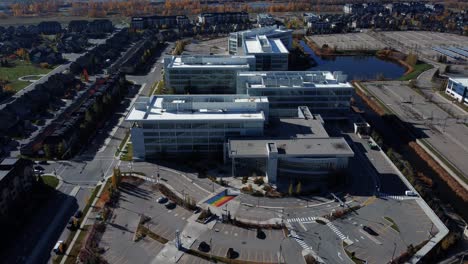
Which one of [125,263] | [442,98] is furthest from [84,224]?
[442,98]

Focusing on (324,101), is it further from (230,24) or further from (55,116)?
(230,24)

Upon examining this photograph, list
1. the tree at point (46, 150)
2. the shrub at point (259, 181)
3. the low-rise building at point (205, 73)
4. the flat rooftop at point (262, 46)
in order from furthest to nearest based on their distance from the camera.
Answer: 1. the flat rooftop at point (262, 46)
2. the low-rise building at point (205, 73)
3. the tree at point (46, 150)
4. the shrub at point (259, 181)

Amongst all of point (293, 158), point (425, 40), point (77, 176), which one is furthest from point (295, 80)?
point (425, 40)

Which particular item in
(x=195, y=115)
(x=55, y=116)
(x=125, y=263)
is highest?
(x=195, y=115)

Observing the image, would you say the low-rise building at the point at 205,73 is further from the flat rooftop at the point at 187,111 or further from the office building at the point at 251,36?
the flat rooftop at the point at 187,111

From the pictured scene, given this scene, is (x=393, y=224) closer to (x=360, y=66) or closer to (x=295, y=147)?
(x=295, y=147)

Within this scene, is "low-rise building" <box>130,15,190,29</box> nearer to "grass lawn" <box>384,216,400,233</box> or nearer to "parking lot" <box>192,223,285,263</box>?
"parking lot" <box>192,223,285,263</box>

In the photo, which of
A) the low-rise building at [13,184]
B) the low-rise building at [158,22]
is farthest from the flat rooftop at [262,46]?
the low-rise building at [158,22]
